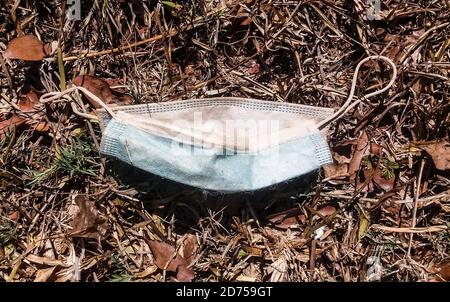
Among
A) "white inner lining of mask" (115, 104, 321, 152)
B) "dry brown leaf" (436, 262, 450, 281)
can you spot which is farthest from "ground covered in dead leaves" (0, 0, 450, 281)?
"white inner lining of mask" (115, 104, 321, 152)

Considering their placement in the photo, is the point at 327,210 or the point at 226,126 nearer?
the point at 226,126

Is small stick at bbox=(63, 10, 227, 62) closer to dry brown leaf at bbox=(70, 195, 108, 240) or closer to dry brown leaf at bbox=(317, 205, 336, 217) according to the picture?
dry brown leaf at bbox=(70, 195, 108, 240)

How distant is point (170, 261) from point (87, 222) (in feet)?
1.06

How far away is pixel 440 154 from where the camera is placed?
7.22ft

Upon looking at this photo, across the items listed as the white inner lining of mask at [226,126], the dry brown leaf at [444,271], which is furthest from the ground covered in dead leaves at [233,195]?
the white inner lining of mask at [226,126]

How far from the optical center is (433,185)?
226cm

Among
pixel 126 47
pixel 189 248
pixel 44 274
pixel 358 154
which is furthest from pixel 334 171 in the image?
pixel 44 274

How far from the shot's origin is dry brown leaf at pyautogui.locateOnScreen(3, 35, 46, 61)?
217 centimetres

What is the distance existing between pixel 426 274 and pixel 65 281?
50.6 inches

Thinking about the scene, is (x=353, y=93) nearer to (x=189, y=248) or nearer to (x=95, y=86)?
(x=189, y=248)

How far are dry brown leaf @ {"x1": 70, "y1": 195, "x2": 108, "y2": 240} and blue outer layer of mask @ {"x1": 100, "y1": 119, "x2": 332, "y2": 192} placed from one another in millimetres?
220

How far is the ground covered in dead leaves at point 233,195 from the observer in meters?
2.22

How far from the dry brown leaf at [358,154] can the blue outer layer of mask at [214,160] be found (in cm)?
16
